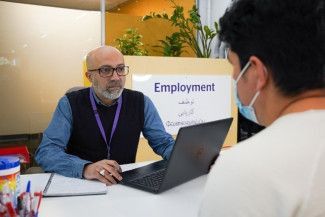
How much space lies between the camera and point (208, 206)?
0.64m

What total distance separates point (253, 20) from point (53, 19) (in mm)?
3283

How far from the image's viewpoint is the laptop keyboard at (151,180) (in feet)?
4.53

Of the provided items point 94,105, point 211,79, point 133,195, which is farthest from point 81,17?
point 133,195

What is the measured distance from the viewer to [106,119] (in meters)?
2.09

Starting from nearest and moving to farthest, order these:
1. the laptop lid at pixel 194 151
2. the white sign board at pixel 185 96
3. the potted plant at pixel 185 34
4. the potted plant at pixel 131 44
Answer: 1. the laptop lid at pixel 194 151
2. the white sign board at pixel 185 96
3. the potted plant at pixel 131 44
4. the potted plant at pixel 185 34

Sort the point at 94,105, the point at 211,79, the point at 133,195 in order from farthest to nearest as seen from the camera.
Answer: the point at 211,79, the point at 94,105, the point at 133,195

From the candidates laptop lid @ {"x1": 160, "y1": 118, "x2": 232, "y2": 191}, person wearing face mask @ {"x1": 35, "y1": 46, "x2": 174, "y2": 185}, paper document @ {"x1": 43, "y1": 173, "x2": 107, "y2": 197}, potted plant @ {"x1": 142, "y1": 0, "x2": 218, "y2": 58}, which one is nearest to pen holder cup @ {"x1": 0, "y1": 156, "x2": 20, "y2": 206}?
paper document @ {"x1": 43, "y1": 173, "x2": 107, "y2": 197}

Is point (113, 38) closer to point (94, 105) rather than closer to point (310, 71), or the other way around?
point (94, 105)

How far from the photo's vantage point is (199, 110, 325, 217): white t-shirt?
566 millimetres

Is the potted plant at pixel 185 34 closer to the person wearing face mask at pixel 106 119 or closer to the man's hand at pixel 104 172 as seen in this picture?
the person wearing face mask at pixel 106 119

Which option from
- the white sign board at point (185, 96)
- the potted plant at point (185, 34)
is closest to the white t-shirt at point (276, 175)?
the white sign board at point (185, 96)

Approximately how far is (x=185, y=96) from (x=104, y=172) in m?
2.07

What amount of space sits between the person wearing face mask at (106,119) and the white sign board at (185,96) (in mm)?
996

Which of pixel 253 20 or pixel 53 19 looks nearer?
pixel 253 20
